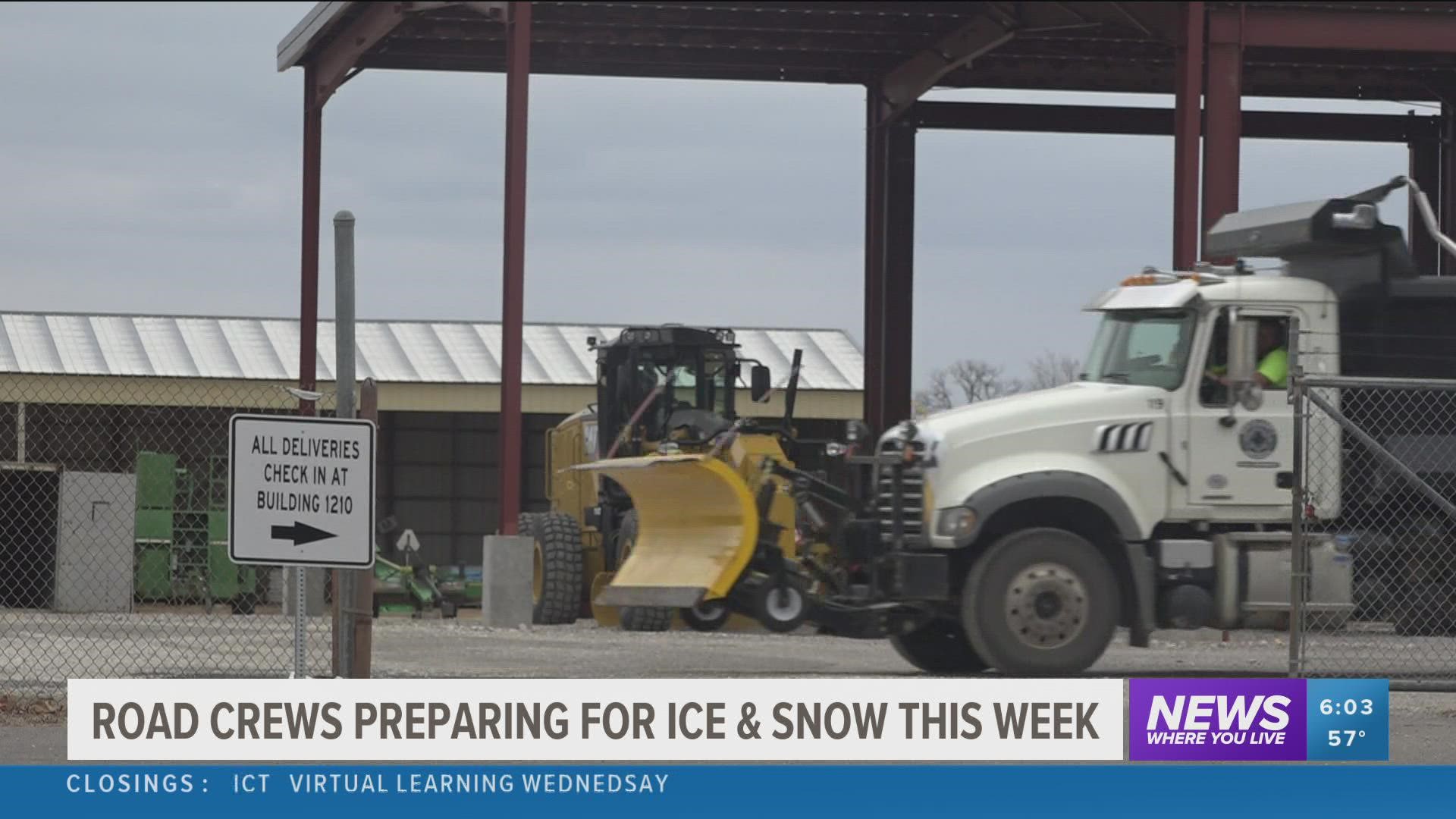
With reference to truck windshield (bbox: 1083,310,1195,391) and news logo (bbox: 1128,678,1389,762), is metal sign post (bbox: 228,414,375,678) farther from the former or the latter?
truck windshield (bbox: 1083,310,1195,391)

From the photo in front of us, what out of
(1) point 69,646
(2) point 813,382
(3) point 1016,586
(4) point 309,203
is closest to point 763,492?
(3) point 1016,586

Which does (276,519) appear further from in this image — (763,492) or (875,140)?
(875,140)

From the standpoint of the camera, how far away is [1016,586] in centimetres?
1552

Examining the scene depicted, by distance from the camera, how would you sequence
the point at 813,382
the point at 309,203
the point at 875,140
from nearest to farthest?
the point at 309,203
the point at 875,140
the point at 813,382

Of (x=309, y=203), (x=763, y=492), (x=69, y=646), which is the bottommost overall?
(x=69, y=646)

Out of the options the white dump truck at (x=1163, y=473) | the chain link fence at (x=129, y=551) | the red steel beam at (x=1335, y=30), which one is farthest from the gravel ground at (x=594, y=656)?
the red steel beam at (x=1335, y=30)

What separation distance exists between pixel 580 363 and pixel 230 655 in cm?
2789

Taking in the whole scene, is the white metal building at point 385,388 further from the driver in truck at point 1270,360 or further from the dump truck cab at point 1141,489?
the driver in truck at point 1270,360

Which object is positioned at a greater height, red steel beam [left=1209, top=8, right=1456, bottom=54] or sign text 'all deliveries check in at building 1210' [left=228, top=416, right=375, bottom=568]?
red steel beam [left=1209, top=8, right=1456, bottom=54]

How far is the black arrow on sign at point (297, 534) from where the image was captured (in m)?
9.60

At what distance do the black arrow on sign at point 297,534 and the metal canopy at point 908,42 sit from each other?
1756cm

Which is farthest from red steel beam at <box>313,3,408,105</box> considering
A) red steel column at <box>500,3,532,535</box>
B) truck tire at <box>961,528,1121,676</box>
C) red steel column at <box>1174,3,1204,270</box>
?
truck tire at <box>961,528,1121,676</box>

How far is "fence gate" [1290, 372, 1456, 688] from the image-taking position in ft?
52.5

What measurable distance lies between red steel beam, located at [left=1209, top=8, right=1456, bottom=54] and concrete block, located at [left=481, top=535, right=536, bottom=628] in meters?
9.86
